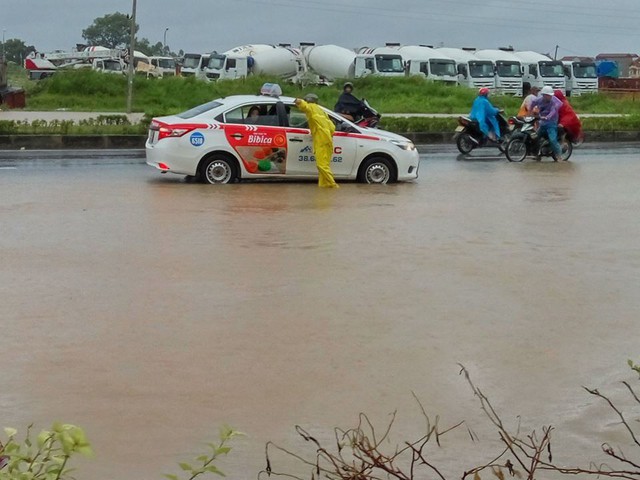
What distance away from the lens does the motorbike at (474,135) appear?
21766mm

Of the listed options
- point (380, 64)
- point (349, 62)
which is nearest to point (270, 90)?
point (380, 64)

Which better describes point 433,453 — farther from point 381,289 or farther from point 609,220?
point 609,220

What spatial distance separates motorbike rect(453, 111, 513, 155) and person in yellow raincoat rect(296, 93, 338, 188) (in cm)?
627

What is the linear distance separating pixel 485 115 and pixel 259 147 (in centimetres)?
706

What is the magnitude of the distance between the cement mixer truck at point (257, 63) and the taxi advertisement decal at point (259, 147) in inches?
1334

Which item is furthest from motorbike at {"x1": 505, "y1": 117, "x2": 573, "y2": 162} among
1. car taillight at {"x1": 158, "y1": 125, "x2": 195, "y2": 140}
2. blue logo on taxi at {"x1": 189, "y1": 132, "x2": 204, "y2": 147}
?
car taillight at {"x1": 158, "y1": 125, "x2": 195, "y2": 140}

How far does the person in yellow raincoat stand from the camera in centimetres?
1578

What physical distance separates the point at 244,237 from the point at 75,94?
28550 mm

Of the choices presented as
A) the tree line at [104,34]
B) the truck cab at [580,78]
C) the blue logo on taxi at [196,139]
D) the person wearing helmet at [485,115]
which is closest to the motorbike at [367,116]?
the person wearing helmet at [485,115]

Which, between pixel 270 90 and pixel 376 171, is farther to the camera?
pixel 376 171

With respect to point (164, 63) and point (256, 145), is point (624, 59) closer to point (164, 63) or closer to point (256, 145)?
point (164, 63)

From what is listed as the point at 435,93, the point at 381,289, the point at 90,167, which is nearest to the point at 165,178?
the point at 90,167

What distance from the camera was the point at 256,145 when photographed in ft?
52.1

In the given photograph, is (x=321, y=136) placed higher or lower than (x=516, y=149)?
higher
